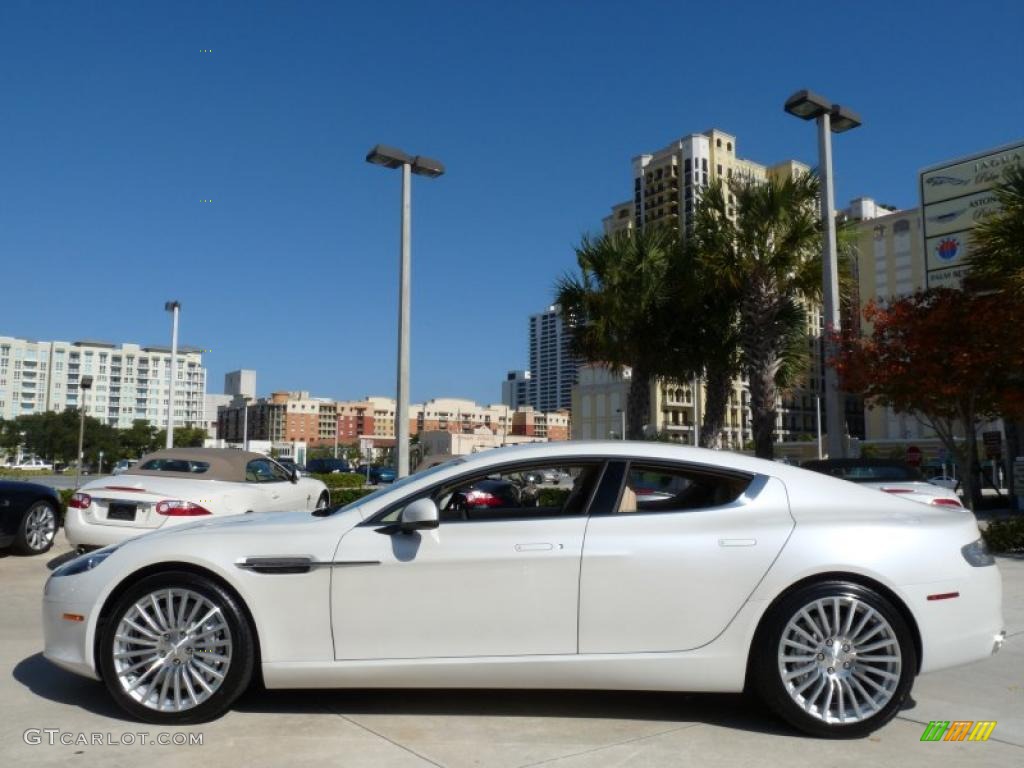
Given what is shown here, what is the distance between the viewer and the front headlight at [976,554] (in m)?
4.00

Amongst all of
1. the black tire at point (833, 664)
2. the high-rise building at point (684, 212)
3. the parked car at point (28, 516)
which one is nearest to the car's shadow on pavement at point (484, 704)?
the black tire at point (833, 664)

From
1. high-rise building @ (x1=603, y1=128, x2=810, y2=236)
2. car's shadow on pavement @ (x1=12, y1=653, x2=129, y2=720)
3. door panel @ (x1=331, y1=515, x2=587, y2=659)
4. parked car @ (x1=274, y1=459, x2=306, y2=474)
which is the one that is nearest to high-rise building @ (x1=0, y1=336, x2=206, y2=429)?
high-rise building @ (x1=603, y1=128, x2=810, y2=236)

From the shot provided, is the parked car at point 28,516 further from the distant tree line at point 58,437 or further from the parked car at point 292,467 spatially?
the distant tree line at point 58,437

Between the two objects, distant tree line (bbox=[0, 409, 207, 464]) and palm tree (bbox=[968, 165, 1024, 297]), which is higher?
palm tree (bbox=[968, 165, 1024, 297])

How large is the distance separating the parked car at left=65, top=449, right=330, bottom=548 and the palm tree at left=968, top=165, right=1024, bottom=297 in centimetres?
1209

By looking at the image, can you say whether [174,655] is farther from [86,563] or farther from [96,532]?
[96,532]

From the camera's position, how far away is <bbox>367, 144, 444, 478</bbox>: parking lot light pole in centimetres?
1529

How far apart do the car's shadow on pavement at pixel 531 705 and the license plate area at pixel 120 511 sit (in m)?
4.24

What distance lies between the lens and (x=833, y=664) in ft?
12.6

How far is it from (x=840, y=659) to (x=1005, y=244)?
12.4 meters

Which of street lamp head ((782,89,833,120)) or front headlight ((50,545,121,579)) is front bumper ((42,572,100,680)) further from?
street lamp head ((782,89,833,120))

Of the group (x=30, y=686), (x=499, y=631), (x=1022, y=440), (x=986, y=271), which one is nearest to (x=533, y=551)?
(x=499, y=631)

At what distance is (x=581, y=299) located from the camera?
19.9m

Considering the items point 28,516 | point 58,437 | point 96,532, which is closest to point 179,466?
point 96,532
